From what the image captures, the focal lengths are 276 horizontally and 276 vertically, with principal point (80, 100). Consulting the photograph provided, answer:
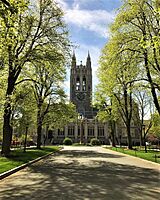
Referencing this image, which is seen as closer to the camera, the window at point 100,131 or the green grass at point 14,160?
the green grass at point 14,160

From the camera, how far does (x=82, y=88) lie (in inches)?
5153

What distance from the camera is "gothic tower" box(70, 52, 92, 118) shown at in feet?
425

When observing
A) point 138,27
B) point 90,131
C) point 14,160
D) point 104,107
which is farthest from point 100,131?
point 14,160

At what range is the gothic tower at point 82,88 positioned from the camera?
425 feet

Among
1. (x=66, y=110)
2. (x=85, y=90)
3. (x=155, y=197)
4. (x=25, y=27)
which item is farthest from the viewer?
(x=85, y=90)

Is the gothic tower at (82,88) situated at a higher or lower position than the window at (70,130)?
higher

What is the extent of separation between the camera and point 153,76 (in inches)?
1051

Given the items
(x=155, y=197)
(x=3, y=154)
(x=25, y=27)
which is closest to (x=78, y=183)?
(x=155, y=197)

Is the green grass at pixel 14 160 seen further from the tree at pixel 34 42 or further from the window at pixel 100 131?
the window at pixel 100 131

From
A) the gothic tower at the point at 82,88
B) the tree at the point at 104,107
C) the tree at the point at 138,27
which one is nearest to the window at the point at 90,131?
the gothic tower at the point at 82,88

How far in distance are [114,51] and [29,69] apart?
892 cm

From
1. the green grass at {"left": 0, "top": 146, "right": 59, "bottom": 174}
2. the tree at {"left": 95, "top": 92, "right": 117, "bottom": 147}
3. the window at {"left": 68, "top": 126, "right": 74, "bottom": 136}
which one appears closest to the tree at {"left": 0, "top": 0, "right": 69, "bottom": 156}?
the green grass at {"left": 0, "top": 146, "right": 59, "bottom": 174}

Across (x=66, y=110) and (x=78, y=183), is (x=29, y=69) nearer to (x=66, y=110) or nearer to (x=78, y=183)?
(x=66, y=110)

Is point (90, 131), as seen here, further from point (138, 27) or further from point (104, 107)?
point (138, 27)
